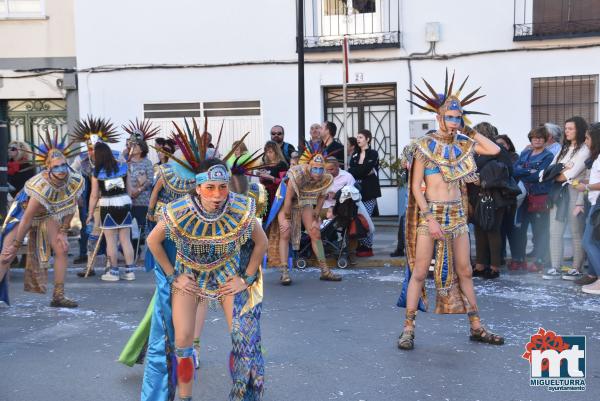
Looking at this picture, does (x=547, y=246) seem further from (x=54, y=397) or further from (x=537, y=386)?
(x=54, y=397)

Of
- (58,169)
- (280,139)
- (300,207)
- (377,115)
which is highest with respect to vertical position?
(377,115)

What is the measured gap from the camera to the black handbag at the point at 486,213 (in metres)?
8.94

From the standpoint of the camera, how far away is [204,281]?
176 inches

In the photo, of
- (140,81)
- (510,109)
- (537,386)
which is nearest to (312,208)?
(537,386)

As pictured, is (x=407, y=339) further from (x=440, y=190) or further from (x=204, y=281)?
(x=204, y=281)

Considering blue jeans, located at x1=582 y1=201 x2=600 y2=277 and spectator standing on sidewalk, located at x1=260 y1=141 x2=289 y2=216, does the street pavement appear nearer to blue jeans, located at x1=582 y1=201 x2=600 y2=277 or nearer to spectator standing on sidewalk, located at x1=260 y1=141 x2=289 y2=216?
blue jeans, located at x1=582 y1=201 x2=600 y2=277

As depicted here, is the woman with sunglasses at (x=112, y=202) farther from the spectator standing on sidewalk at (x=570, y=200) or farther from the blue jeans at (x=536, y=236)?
the spectator standing on sidewalk at (x=570, y=200)

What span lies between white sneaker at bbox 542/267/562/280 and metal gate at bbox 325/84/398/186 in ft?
19.8

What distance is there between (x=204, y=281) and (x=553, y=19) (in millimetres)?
11582

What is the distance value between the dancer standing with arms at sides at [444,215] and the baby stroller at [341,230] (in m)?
3.69

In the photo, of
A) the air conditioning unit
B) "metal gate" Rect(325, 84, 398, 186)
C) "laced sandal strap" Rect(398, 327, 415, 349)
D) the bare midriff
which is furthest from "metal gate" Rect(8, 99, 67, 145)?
"laced sandal strap" Rect(398, 327, 415, 349)

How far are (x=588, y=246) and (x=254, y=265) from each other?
497cm

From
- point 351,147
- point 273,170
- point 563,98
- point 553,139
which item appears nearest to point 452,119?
point 553,139

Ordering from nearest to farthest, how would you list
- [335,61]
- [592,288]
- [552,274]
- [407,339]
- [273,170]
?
[407,339] < [592,288] < [552,274] < [273,170] < [335,61]
